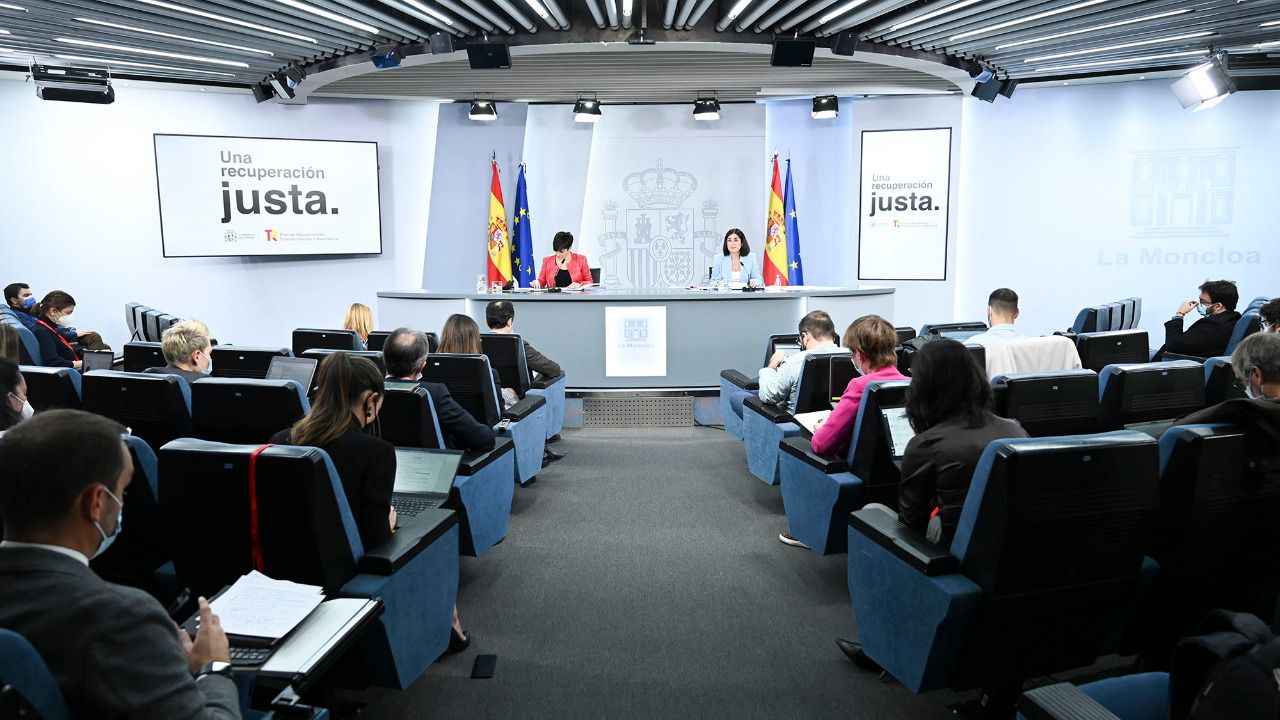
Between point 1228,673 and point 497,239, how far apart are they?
8.80 m

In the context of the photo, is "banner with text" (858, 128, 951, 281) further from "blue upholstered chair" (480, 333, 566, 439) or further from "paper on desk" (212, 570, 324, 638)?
"paper on desk" (212, 570, 324, 638)

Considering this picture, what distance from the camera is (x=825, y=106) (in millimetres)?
8867

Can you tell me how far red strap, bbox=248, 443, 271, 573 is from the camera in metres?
2.08

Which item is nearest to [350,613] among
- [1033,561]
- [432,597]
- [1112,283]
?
[432,597]

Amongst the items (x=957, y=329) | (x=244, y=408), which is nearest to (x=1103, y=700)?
(x=244, y=408)

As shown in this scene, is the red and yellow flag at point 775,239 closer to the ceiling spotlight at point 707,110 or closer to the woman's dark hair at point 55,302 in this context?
the ceiling spotlight at point 707,110

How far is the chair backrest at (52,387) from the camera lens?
139 inches

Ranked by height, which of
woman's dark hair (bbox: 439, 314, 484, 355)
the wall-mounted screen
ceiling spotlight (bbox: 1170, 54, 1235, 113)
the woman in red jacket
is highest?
ceiling spotlight (bbox: 1170, 54, 1235, 113)

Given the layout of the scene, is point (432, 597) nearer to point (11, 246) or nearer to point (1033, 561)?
point (1033, 561)

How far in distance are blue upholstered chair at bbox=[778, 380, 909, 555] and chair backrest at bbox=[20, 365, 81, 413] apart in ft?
10.7

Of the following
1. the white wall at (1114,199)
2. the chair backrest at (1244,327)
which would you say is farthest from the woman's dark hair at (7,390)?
the white wall at (1114,199)

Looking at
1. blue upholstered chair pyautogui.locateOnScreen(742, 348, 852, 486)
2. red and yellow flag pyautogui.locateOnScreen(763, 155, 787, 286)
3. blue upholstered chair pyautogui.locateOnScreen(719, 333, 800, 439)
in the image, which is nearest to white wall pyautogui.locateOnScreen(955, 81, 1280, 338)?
red and yellow flag pyautogui.locateOnScreen(763, 155, 787, 286)

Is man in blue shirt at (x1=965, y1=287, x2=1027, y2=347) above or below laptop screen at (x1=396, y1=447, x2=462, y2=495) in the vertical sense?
above

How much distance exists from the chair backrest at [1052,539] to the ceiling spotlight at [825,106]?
7.25 meters
